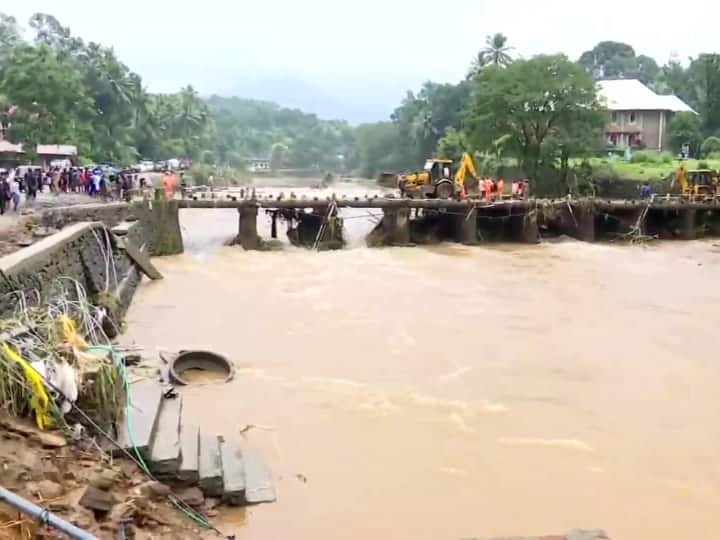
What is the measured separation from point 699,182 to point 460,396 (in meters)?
29.4

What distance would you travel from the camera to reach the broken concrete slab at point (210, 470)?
25.8ft

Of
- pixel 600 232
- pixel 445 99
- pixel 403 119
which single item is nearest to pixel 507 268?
pixel 600 232

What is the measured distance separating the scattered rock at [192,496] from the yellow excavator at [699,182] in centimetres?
3341

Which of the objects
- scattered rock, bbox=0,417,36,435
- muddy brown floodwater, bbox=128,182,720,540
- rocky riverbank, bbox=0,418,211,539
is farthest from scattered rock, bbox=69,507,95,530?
muddy brown floodwater, bbox=128,182,720,540

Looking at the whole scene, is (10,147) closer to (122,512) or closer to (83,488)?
(83,488)

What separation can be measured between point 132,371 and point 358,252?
18465mm

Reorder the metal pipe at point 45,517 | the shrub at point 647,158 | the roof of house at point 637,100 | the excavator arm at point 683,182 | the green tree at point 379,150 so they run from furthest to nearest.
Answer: the green tree at point 379,150 < the roof of house at point 637,100 < the shrub at point 647,158 < the excavator arm at point 683,182 < the metal pipe at point 45,517

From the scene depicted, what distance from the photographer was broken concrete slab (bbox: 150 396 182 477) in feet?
25.0

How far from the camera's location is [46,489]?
20.4 ft

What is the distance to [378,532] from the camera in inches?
320

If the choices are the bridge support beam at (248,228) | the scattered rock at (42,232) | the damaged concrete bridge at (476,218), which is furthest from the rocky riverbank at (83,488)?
the bridge support beam at (248,228)

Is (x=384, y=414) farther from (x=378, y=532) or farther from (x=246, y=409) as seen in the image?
(x=378, y=532)

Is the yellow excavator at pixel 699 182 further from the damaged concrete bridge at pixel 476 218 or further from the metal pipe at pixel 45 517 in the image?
the metal pipe at pixel 45 517

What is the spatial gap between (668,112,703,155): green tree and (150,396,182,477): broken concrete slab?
2121 inches
